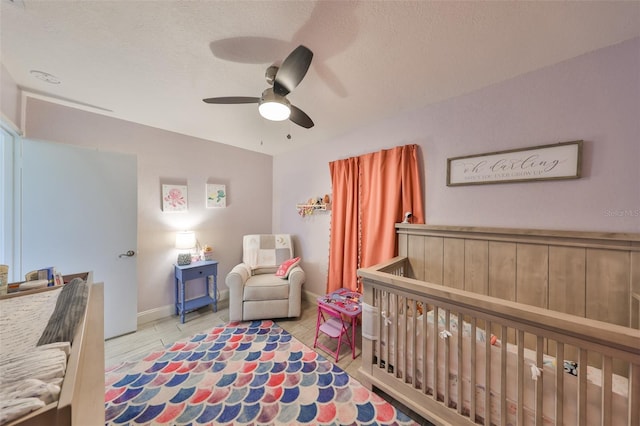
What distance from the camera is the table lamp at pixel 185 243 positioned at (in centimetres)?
263

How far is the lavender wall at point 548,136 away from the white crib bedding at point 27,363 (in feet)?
7.70

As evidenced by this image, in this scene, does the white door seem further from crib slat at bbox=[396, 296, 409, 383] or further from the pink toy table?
crib slat at bbox=[396, 296, 409, 383]

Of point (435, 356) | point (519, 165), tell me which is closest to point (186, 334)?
point (435, 356)

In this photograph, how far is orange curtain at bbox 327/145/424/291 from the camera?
7.00ft

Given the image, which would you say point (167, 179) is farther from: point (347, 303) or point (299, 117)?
point (347, 303)

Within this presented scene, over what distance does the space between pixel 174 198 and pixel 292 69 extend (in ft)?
7.69

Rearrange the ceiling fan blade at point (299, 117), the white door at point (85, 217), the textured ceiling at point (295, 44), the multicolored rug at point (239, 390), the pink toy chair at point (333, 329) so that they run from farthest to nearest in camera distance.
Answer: the pink toy chair at point (333, 329) → the white door at point (85, 217) → the ceiling fan blade at point (299, 117) → the multicolored rug at point (239, 390) → the textured ceiling at point (295, 44)

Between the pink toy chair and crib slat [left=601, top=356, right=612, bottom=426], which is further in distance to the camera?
the pink toy chair

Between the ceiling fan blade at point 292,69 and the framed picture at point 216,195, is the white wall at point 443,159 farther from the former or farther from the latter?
the ceiling fan blade at point 292,69

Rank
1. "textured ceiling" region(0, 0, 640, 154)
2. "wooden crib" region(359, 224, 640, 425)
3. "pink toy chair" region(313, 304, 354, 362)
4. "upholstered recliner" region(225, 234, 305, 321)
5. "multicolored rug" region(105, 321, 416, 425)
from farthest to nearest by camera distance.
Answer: "upholstered recliner" region(225, 234, 305, 321), "pink toy chair" region(313, 304, 354, 362), "multicolored rug" region(105, 321, 416, 425), "textured ceiling" region(0, 0, 640, 154), "wooden crib" region(359, 224, 640, 425)

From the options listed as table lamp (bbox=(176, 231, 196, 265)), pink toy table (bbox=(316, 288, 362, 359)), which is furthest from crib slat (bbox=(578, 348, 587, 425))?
table lamp (bbox=(176, 231, 196, 265))

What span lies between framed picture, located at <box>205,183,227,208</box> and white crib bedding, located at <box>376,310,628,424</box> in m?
2.67

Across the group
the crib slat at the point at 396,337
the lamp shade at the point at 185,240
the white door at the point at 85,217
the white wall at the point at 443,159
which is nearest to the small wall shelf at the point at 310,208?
the white wall at the point at 443,159

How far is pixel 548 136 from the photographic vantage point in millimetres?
1512
